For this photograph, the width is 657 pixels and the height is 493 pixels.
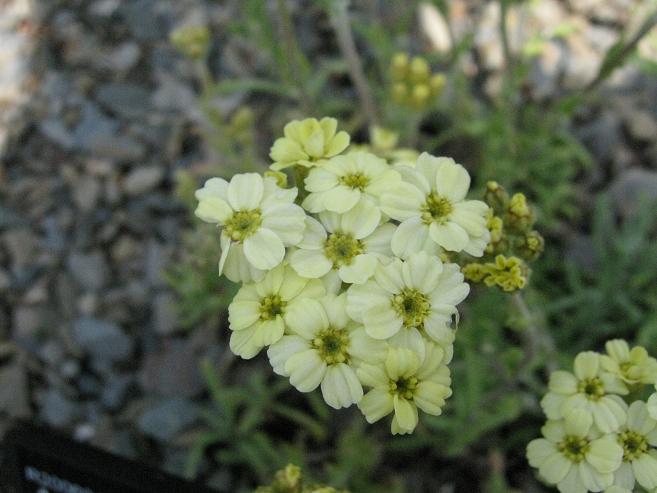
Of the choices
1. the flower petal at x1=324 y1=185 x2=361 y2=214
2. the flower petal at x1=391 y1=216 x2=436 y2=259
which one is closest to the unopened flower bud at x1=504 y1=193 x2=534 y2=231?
the flower petal at x1=391 y1=216 x2=436 y2=259

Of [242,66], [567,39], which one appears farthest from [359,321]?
[567,39]

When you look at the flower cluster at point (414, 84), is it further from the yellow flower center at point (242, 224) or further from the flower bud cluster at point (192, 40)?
the yellow flower center at point (242, 224)

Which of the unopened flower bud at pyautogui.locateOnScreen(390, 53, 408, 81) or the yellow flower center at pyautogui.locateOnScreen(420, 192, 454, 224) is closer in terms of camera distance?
the yellow flower center at pyautogui.locateOnScreen(420, 192, 454, 224)

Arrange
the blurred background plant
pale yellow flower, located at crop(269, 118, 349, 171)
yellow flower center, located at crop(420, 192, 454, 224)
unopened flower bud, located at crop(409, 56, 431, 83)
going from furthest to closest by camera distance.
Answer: unopened flower bud, located at crop(409, 56, 431, 83) → the blurred background plant → pale yellow flower, located at crop(269, 118, 349, 171) → yellow flower center, located at crop(420, 192, 454, 224)

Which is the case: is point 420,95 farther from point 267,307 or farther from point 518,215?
point 267,307

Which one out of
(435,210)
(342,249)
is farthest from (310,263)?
(435,210)

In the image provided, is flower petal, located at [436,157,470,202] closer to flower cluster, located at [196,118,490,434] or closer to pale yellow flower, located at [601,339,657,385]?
flower cluster, located at [196,118,490,434]

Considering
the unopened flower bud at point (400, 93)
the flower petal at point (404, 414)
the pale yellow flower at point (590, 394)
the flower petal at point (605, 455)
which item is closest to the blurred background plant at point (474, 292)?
the unopened flower bud at point (400, 93)
